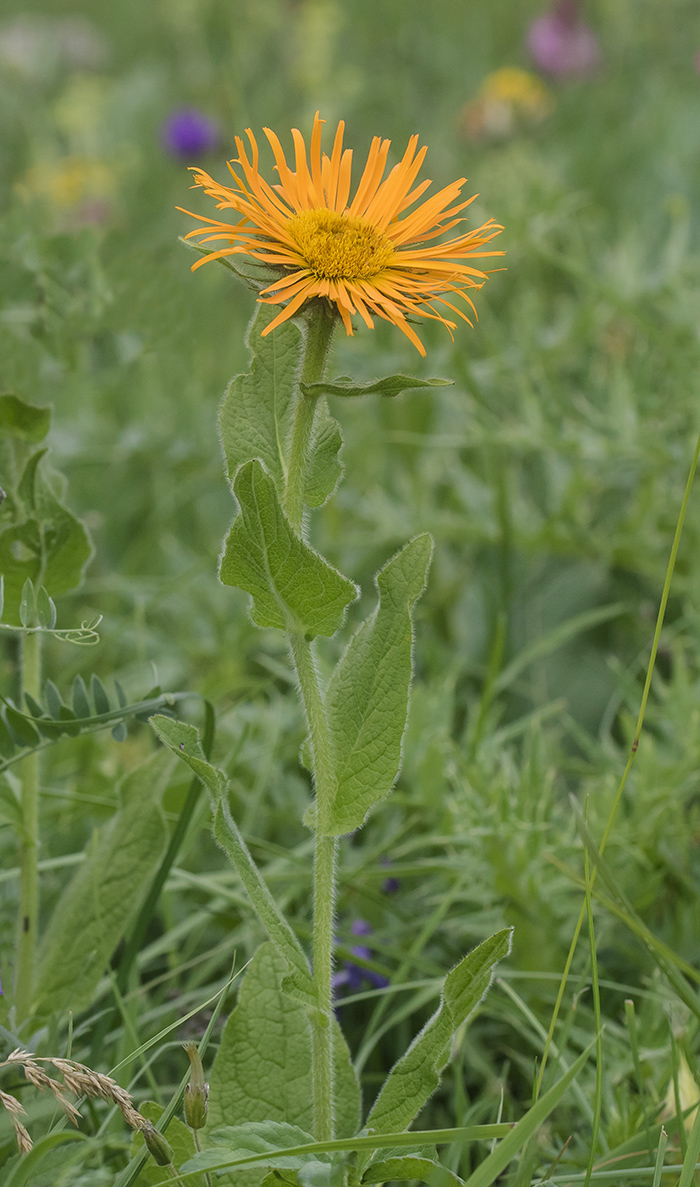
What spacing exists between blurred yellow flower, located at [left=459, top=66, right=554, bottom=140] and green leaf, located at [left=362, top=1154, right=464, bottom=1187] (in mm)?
3043

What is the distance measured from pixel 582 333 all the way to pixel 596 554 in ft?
1.89

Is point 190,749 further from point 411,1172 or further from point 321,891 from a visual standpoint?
point 411,1172

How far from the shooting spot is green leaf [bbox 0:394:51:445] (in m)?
1.06

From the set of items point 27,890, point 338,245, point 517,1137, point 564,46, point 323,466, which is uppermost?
point 564,46

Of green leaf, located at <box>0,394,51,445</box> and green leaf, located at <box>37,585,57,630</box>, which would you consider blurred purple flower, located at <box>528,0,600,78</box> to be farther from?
green leaf, located at <box>37,585,57,630</box>

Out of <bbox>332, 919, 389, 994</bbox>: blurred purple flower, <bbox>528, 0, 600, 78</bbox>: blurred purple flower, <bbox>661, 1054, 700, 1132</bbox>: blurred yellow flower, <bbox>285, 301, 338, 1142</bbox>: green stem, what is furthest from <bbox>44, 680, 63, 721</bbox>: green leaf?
<bbox>528, 0, 600, 78</bbox>: blurred purple flower

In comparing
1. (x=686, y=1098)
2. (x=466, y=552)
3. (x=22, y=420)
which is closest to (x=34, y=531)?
(x=22, y=420)

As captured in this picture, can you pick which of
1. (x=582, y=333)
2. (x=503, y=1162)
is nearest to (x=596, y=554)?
(x=582, y=333)

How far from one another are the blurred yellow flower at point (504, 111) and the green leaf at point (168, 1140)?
3020mm

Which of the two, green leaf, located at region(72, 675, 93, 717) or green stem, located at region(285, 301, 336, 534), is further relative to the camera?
green leaf, located at region(72, 675, 93, 717)

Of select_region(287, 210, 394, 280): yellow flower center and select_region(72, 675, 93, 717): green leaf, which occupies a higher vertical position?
select_region(287, 210, 394, 280): yellow flower center

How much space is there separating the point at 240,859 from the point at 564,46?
4158mm

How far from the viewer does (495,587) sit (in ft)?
6.32

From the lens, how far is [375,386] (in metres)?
0.71
